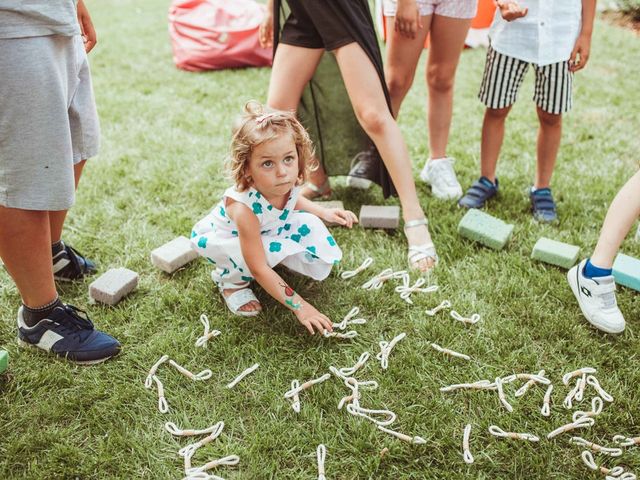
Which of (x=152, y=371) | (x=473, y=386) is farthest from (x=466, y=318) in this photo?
(x=152, y=371)

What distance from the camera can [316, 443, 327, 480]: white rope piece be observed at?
5.56ft

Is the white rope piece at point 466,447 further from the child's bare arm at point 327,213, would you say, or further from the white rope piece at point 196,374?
the child's bare arm at point 327,213

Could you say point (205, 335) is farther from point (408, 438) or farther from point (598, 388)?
point (598, 388)

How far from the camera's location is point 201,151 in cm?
363

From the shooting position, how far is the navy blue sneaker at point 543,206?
114 inches

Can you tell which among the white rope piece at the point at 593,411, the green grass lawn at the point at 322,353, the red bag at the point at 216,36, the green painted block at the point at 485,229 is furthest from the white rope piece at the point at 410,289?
the red bag at the point at 216,36

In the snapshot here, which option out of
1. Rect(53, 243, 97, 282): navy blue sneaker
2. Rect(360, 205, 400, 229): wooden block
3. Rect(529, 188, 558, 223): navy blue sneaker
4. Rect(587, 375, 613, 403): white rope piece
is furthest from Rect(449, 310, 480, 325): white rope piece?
Rect(53, 243, 97, 282): navy blue sneaker

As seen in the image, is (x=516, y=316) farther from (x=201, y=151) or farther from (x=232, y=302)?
(x=201, y=151)

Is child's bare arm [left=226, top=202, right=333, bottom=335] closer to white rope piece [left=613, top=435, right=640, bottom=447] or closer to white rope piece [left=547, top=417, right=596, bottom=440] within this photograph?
white rope piece [left=547, top=417, right=596, bottom=440]

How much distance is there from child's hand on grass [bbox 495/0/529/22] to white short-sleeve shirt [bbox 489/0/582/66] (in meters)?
0.06

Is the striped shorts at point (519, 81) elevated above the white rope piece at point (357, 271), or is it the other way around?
the striped shorts at point (519, 81)

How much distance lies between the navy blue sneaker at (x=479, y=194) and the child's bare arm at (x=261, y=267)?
47.1 inches

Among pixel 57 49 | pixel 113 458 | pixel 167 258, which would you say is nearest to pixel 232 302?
pixel 167 258

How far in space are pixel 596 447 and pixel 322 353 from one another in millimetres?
912
